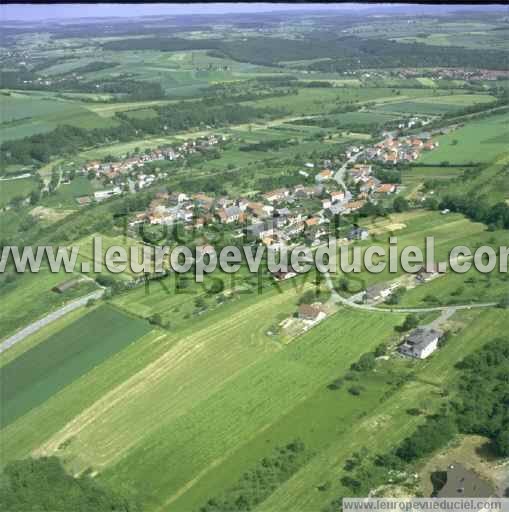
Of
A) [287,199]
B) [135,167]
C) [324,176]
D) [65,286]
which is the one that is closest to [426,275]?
[287,199]

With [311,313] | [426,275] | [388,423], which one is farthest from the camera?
[426,275]

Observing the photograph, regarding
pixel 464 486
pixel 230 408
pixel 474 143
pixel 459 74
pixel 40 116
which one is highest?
pixel 459 74

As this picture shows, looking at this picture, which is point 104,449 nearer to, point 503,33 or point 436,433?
point 436,433

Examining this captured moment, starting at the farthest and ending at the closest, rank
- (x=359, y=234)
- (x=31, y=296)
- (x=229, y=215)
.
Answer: (x=229, y=215)
(x=359, y=234)
(x=31, y=296)

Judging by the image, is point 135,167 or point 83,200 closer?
point 83,200

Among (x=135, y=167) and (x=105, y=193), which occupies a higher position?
(x=135, y=167)

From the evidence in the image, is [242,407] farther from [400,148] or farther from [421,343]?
[400,148]

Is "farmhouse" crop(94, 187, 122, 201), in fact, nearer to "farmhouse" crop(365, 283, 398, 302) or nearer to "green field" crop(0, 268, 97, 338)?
"green field" crop(0, 268, 97, 338)
